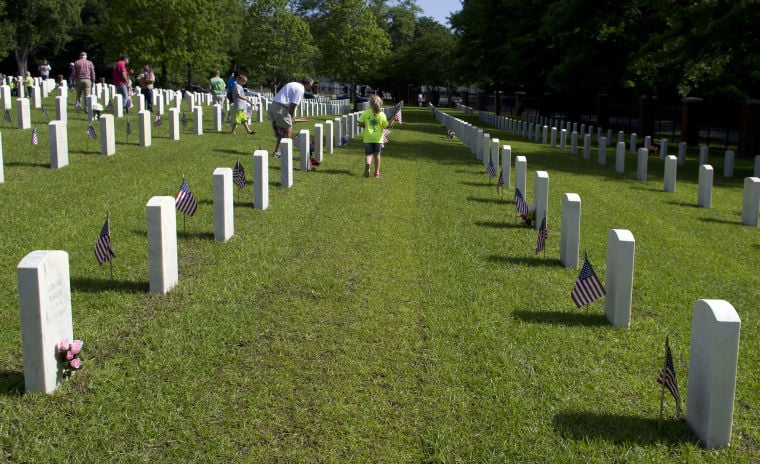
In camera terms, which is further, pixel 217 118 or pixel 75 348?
pixel 217 118

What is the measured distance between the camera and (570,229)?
9.04m

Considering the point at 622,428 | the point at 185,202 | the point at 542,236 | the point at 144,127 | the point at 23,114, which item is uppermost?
the point at 23,114

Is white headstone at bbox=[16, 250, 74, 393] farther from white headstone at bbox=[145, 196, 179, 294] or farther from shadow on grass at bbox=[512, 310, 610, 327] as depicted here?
shadow on grass at bbox=[512, 310, 610, 327]

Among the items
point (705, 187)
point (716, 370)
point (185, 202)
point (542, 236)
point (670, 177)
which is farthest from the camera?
point (670, 177)

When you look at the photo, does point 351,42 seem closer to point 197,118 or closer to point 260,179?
point 197,118

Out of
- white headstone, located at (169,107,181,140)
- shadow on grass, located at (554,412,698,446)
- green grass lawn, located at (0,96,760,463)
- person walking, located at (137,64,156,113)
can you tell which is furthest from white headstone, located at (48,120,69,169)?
person walking, located at (137,64,156,113)

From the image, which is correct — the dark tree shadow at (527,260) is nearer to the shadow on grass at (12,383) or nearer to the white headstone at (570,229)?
the white headstone at (570,229)

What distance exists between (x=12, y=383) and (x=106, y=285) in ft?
7.41

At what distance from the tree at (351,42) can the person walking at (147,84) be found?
1249 inches

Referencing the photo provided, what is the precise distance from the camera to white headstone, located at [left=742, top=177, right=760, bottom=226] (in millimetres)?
13445

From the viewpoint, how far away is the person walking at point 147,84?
29.2m

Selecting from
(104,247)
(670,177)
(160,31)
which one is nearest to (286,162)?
(104,247)

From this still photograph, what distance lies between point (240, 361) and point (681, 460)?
3160 mm

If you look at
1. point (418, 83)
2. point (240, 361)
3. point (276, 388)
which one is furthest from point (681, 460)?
point (418, 83)
